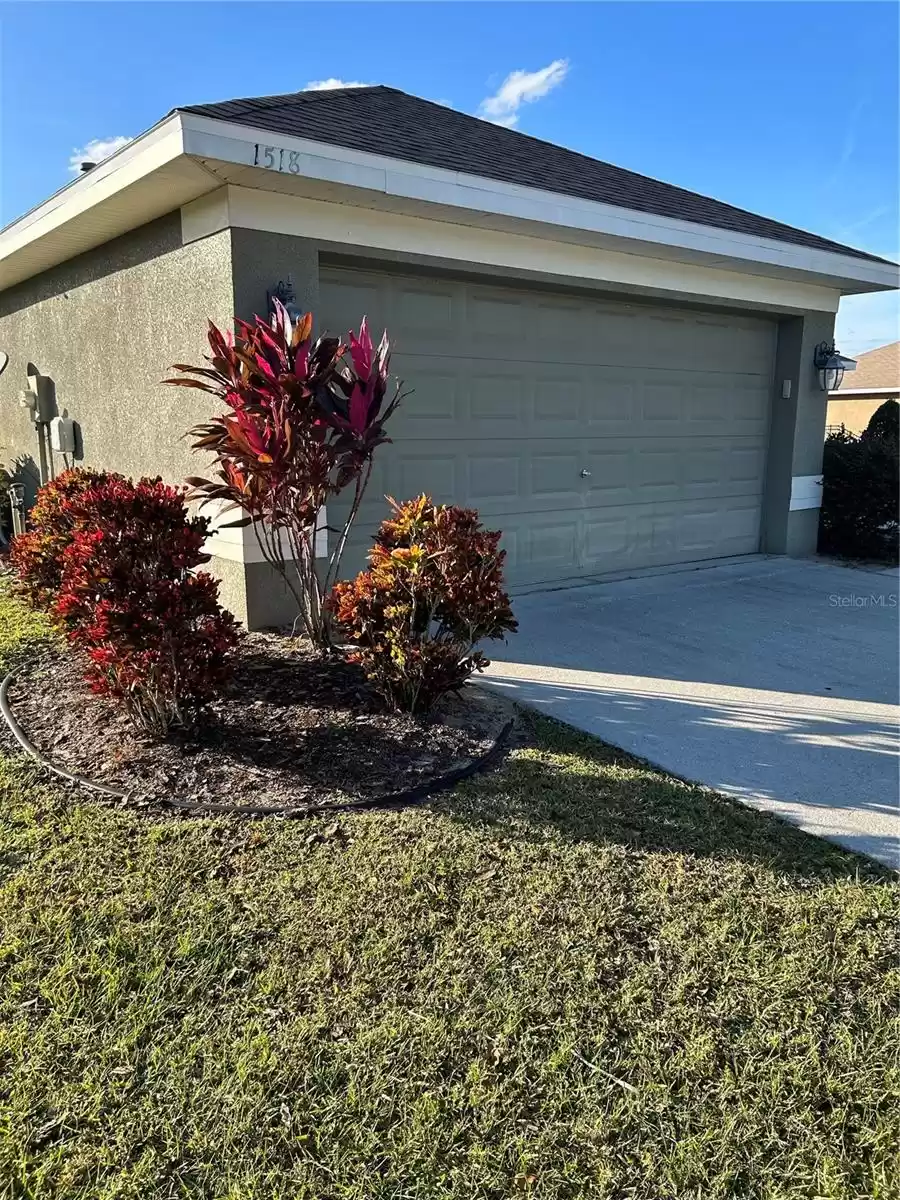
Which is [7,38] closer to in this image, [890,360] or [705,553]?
[705,553]

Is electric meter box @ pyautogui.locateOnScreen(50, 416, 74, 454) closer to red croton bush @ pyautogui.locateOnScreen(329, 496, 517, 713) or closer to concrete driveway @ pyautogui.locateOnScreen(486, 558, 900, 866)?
concrete driveway @ pyautogui.locateOnScreen(486, 558, 900, 866)

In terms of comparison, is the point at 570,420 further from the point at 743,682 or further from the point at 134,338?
the point at 134,338

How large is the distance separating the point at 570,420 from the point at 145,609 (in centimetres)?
537

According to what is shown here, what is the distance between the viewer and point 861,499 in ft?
33.3

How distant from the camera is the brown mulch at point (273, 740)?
12.1 ft

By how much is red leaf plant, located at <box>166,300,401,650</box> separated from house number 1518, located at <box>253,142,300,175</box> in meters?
1.10

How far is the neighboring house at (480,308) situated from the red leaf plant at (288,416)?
1.17 meters

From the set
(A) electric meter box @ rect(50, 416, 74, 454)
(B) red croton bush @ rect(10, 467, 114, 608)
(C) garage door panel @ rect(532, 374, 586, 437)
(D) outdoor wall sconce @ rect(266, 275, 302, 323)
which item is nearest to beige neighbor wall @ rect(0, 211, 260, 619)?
(A) electric meter box @ rect(50, 416, 74, 454)

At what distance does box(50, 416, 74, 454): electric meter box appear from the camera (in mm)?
8945

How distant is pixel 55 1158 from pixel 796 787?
129 inches

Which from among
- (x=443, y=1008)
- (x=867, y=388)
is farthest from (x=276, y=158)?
(x=867, y=388)

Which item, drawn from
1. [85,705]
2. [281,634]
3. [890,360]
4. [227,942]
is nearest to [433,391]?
[281,634]

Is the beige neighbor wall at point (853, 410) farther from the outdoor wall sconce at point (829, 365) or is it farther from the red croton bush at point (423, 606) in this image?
the red croton bush at point (423, 606)

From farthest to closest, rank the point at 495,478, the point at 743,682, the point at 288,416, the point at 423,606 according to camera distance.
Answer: the point at 495,478, the point at 743,682, the point at 288,416, the point at 423,606
